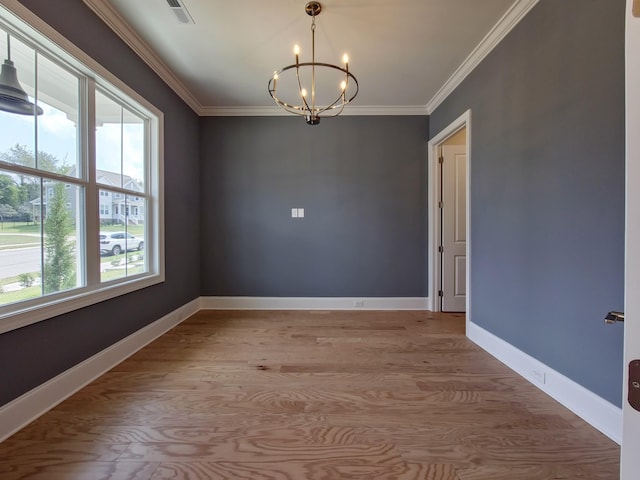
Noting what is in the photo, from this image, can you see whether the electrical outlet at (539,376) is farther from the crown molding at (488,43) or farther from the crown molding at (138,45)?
the crown molding at (138,45)

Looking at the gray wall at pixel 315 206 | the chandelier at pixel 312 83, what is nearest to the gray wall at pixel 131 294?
the gray wall at pixel 315 206

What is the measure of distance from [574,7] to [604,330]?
1922 mm

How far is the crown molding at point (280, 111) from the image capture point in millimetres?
3799

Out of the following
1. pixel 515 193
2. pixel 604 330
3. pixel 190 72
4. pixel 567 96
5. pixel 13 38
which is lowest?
pixel 604 330

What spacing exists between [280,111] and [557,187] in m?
3.24

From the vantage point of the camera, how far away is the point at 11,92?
1.59m

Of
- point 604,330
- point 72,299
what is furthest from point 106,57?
point 604,330

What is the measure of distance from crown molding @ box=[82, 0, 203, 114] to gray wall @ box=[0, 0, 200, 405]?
0.17 feet

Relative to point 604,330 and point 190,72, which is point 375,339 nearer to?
point 604,330

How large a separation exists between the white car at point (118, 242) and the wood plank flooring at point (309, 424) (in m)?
0.96

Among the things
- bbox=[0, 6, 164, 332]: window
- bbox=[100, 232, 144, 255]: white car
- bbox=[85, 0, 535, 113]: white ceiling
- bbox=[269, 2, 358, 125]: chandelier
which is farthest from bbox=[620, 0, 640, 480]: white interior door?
bbox=[100, 232, 144, 255]: white car

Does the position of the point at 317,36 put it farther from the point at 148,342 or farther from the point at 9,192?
the point at 148,342

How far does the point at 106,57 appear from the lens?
7.16 ft

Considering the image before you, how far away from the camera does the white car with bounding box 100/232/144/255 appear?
232cm
